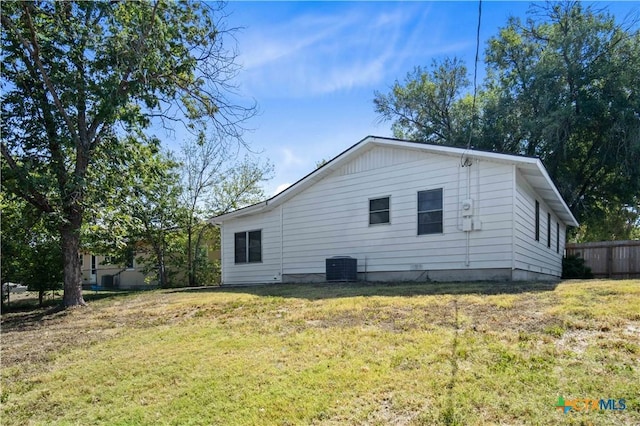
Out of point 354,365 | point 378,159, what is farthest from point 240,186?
point 354,365

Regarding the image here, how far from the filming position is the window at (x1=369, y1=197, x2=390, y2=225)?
1190cm

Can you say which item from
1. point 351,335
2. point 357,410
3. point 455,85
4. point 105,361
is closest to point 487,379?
point 357,410

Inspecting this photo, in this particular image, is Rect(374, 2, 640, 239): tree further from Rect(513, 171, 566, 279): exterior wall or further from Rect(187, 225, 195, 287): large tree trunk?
Rect(187, 225, 195, 287): large tree trunk


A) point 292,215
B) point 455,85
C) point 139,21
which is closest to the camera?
point 139,21

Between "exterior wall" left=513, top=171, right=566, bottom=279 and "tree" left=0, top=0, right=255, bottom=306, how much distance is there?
6845 millimetres

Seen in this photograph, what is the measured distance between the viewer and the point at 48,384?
5.06 meters

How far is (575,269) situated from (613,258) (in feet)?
5.51

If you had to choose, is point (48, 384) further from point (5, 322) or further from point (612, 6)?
point (612, 6)

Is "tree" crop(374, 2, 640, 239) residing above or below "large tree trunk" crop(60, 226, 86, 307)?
above

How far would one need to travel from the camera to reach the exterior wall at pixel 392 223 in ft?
33.8

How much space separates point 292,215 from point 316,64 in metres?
5.47

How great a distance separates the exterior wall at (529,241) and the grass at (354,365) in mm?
3085

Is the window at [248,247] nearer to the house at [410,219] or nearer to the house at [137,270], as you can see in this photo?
the house at [410,219]

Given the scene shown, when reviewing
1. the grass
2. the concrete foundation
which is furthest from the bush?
the grass
